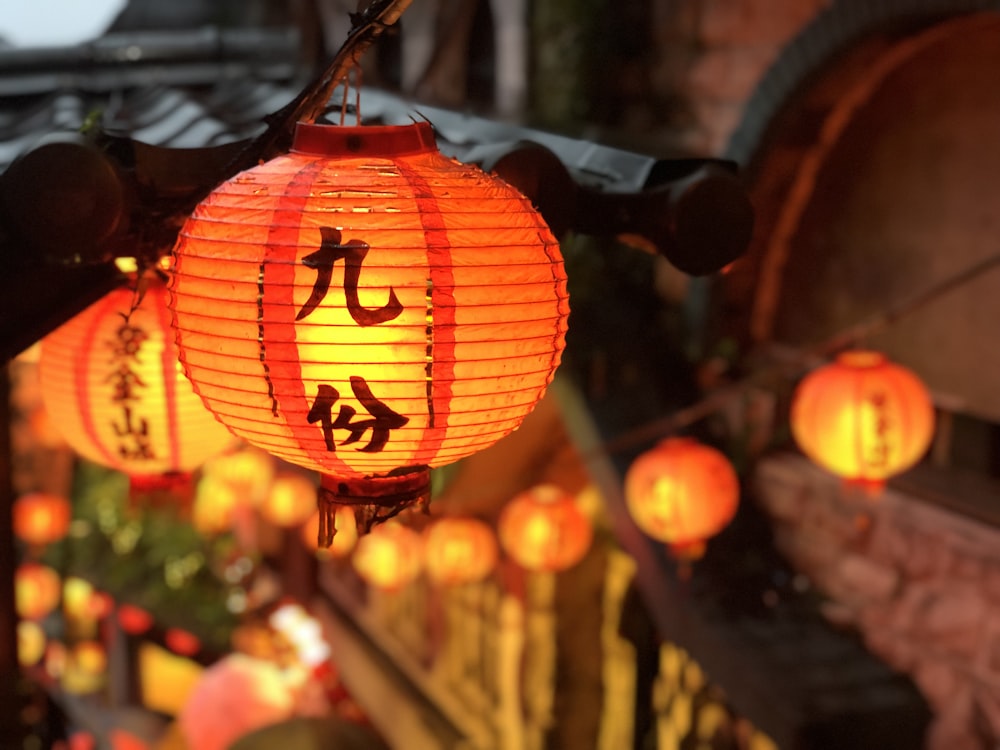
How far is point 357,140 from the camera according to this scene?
8.48ft

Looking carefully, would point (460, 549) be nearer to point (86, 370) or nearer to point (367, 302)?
point (86, 370)

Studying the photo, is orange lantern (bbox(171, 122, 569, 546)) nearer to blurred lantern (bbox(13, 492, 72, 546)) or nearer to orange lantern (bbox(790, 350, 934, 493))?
orange lantern (bbox(790, 350, 934, 493))

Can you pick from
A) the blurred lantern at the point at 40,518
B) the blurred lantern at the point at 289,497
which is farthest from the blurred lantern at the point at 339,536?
the blurred lantern at the point at 40,518

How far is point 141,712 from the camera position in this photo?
14883 millimetres

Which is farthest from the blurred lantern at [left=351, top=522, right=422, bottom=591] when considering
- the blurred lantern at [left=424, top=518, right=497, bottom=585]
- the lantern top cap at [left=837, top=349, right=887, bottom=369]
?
the lantern top cap at [left=837, top=349, right=887, bottom=369]

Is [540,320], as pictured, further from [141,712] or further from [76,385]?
[141,712]

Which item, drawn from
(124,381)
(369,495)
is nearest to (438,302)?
(369,495)

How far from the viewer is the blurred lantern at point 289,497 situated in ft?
37.3

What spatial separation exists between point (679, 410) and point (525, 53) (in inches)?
121

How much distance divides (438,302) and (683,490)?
362 cm

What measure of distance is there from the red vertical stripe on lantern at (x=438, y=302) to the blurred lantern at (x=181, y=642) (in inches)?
473

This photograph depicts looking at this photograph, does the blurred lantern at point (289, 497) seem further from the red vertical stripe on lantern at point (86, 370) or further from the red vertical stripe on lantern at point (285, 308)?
the red vertical stripe on lantern at point (285, 308)

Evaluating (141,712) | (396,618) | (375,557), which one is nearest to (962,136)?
(375,557)

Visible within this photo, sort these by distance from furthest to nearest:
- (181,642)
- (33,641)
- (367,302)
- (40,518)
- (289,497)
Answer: (181,642), (33,641), (40,518), (289,497), (367,302)
